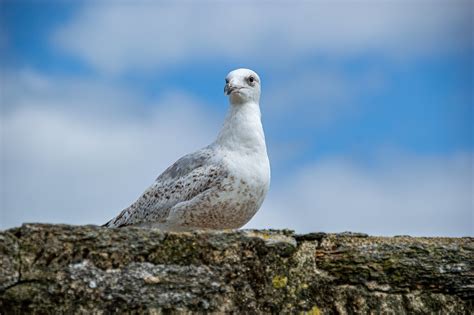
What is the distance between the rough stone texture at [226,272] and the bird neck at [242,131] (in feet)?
9.15

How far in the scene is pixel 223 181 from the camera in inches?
281

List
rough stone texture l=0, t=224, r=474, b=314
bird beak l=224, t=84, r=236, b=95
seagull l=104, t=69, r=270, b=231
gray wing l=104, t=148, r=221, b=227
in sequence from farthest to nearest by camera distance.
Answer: bird beak l=224, t=84, r=236, b=95 < gray wing l=104, t=148, r=221, b=227 < seagull l=104, t=69, r=270, b=231 < rough stone texture l=0, t=224, r=474, b=314

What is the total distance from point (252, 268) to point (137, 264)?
677 mm

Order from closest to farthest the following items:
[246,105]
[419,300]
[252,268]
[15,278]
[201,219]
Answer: [15,278], [252,268], [419,300], [201,219], [246,105]

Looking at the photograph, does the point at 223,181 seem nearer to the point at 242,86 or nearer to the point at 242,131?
the point at 242,131

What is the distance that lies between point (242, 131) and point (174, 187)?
37.3 inches

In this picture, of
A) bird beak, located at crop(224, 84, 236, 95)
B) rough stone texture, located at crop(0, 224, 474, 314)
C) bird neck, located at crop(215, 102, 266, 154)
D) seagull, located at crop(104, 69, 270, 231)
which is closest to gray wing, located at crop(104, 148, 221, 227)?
seagull, located at crop(104, 69, 270, 231)

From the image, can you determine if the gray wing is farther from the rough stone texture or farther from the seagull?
the rough stone texture

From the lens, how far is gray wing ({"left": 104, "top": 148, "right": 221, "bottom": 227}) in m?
7.32

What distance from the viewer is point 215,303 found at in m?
4.16

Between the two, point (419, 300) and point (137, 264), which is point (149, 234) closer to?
point (137, 264)

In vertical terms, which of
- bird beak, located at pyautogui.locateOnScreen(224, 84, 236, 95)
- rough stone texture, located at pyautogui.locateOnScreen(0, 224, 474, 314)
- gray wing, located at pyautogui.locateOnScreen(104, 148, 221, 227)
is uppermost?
bird beak, located at pyautogui.locateOnScreen(224, 84, 236, 95)

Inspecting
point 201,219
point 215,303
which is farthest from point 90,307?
point 201,219

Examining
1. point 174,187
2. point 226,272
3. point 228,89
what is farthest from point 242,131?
point 226,272
